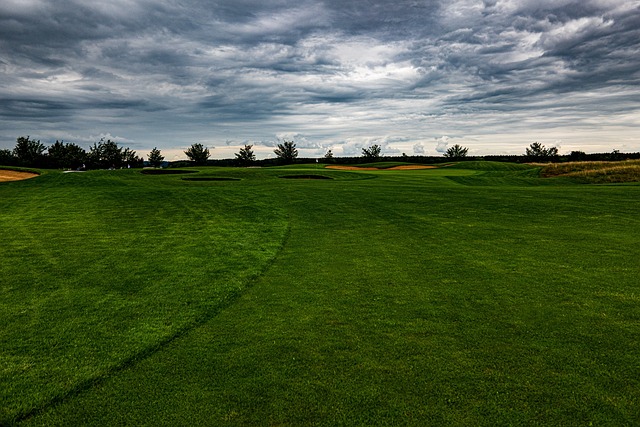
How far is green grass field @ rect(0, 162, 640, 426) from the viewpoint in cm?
451

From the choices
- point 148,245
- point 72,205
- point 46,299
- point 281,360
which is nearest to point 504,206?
point 148,245

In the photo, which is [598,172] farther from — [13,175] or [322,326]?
[13,175]

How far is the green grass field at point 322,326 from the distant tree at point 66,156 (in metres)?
90.5

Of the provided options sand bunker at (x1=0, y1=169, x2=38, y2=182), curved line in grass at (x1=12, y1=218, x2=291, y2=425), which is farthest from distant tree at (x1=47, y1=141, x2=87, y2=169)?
curved line in grass at (x1=12, y1=218, x2=291, y2=425)

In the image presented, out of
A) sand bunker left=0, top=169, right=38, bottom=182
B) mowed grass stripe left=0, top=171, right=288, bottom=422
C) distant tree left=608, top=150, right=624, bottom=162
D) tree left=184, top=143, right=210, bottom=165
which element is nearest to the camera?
mowed grass stripe left=0, top=171, right=288, bottom=422

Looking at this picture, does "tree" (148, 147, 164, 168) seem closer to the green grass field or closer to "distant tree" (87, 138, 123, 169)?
"distant tree" (87, 138, 123, 169)

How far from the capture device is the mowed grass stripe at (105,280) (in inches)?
217

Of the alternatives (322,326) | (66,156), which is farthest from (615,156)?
(66,156)

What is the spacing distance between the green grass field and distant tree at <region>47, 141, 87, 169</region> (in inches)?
3565

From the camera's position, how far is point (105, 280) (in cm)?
910

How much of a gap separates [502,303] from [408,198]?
1687 centimetres

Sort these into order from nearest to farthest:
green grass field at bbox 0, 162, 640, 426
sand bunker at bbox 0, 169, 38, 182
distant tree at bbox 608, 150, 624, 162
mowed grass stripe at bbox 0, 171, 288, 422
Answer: green grass field at bbox 0, 162, 640, 426 < mowed grass stripe at bbox 0, 171, 288, 422 < sand bunker at bbox 0, 169, 38, 182 < distant tree at bbox 608, 150, 624, 162

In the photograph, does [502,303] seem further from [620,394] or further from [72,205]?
[72,205]

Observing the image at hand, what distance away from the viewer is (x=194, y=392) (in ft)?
15.7
